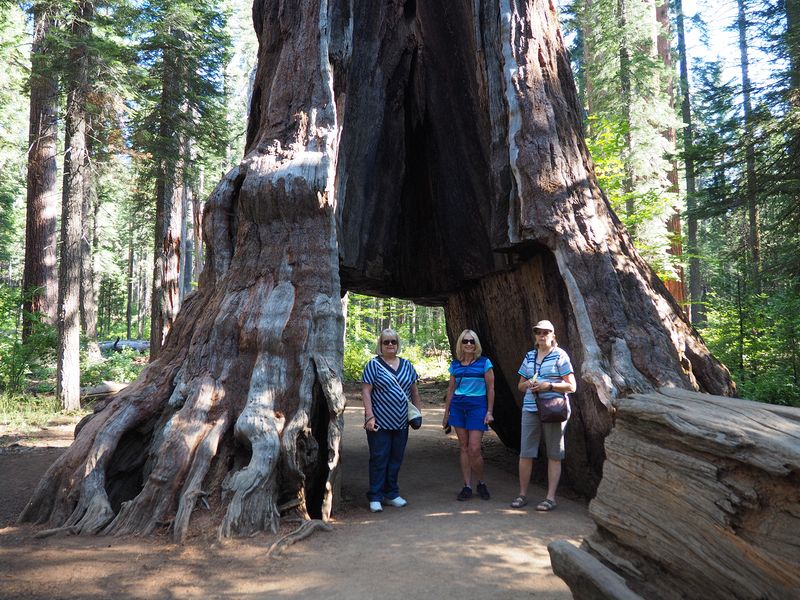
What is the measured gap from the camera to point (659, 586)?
2.76 m

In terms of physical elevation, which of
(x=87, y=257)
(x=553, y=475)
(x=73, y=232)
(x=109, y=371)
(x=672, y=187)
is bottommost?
(x=553, y=475)

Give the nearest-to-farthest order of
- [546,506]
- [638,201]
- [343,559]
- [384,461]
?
[343,559], [546,506], [384,461], [638,201]

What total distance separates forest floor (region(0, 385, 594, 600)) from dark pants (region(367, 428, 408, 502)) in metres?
0.25

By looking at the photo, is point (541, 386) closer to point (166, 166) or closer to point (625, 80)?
point (166, 166)

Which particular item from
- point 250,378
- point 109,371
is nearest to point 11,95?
point 109,371

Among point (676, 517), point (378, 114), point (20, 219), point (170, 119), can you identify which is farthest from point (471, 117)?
point (20, 219)

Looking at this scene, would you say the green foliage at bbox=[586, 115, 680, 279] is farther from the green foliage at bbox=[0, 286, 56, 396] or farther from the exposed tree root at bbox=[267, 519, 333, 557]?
the green foliage at bbox=[0, 286, 56, 396]

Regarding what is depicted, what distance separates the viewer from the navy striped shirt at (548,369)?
18.2ft

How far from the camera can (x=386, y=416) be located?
5.76m

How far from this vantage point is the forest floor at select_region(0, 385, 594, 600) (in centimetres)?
360

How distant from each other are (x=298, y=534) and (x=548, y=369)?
112 inches

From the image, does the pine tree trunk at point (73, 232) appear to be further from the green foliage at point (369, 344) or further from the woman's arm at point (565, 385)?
the woman's arm at point (565, 385)

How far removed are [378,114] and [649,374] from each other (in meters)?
5.55

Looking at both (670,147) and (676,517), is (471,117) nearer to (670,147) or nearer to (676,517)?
(676,517)
